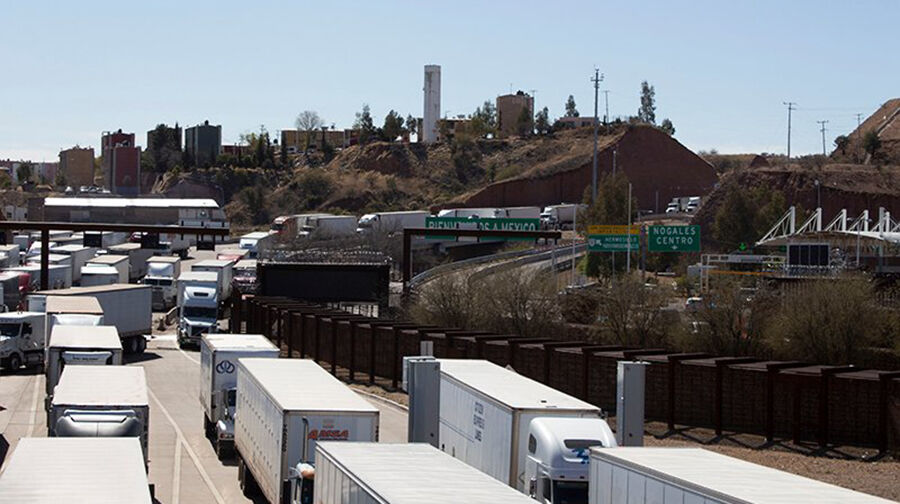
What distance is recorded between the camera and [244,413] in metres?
26.4

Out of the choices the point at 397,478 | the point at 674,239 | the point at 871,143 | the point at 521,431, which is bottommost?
the point at 521,431

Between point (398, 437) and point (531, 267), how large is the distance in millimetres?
44874

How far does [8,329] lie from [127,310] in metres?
6.13

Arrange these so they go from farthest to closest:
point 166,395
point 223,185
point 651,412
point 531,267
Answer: point 223,185 < point 531,267 < point 166,395 < point 651,412

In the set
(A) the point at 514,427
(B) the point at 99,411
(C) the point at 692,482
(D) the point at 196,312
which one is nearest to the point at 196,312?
(D) the point at 196,312

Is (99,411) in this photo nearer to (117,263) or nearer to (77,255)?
(117,263)

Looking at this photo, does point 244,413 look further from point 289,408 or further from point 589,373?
point 589,373

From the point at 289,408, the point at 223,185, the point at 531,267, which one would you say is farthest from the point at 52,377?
the point at 223,185

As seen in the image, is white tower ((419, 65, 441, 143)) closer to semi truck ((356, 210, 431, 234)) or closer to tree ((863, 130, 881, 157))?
tree ((863, 130, 881, 157))

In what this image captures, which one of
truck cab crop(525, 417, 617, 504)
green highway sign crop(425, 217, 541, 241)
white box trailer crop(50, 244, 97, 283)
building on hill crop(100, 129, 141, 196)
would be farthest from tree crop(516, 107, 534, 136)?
truck cab crop(525, 417, 617, 504)

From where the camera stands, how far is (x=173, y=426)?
35344 millimetres

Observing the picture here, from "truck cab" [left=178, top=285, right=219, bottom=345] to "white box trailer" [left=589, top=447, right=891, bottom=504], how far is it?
4044cm

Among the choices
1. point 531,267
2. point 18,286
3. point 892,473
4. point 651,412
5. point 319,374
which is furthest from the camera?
point 531,267

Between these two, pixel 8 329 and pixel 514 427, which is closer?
pixel 514 427
